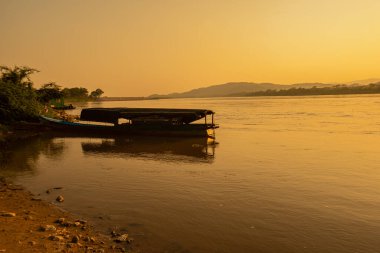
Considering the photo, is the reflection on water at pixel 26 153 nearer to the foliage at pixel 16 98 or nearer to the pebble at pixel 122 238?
the foliage at pixel 16 98

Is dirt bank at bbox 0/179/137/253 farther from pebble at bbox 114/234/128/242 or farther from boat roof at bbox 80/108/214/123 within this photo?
boat roof at bbox 80/108/214/123

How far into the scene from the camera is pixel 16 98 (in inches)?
1278

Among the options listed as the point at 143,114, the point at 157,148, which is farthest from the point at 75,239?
the point at 143,114

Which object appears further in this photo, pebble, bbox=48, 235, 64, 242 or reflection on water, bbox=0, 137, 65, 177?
reflection on water, bbox=0, 137, 65, 177

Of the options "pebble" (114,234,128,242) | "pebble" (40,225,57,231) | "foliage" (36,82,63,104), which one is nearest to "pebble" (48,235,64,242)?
"pebble" (40,225,57,231)

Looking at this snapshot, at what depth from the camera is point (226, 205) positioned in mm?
11852

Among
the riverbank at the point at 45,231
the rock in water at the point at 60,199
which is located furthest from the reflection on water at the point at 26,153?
the riverbank at the point at 45,231

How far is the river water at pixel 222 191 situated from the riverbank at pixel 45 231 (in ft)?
1.93

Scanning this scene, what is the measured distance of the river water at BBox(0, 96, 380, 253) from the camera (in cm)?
907

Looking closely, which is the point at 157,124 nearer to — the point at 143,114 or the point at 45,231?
Answer: the point at 143,114

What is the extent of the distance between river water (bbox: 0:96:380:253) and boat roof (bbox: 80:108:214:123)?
6048 millimetres

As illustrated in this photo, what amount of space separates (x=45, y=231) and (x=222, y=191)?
7.14 meters

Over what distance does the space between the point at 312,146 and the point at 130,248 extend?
2071 cm

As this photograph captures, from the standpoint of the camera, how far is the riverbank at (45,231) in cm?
762
